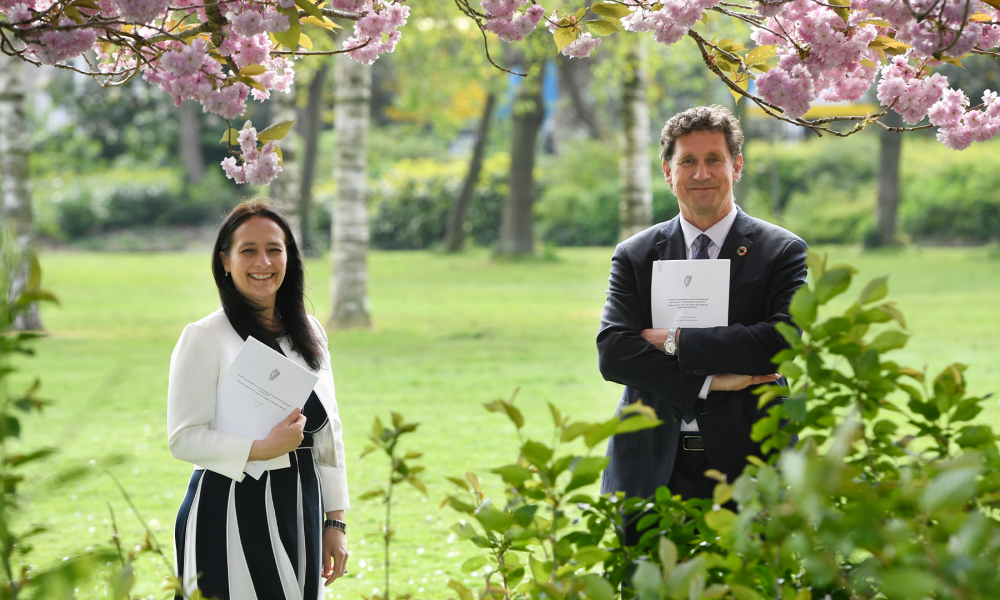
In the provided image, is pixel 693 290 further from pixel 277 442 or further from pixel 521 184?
pixel 521 184

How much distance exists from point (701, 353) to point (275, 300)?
1.22 m

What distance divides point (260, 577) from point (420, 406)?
6.12m

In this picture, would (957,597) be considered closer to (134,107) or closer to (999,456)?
(999,456)

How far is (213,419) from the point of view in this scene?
2.41 meters

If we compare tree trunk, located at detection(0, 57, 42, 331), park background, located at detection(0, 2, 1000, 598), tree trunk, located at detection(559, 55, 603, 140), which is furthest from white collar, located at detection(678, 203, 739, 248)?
tree trunk, located at detection(559, 55, 603, 140)

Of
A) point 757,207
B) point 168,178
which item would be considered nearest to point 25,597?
point 757,207

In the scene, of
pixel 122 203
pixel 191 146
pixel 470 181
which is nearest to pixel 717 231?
pixel 470 181

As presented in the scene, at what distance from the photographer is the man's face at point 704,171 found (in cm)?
267

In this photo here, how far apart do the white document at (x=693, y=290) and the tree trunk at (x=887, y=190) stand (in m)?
23.5

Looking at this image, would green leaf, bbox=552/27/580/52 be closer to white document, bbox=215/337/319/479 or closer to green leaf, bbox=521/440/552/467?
white document, bbox=215/337/319/479

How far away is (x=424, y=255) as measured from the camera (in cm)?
2819

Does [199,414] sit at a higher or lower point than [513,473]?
lower

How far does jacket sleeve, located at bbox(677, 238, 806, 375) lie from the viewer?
8.30ft

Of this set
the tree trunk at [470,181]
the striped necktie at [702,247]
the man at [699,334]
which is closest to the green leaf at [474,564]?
the man at [699,334]
